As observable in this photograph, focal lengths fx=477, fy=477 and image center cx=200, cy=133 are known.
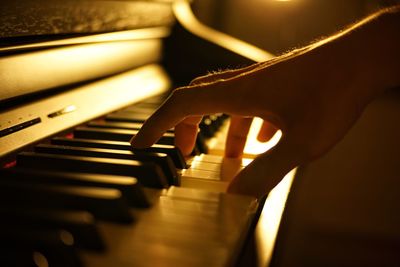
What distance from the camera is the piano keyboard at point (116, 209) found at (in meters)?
0.48

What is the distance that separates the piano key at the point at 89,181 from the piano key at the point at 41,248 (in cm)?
15

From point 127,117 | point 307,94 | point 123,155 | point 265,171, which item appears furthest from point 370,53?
point 127,117

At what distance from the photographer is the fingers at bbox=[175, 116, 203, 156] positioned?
2.93 feet

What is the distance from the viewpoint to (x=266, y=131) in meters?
1.04

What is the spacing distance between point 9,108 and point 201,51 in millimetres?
949

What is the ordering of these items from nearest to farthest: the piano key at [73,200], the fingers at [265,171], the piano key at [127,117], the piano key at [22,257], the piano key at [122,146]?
1. the piano key at [22,257]
2. the piano key at [73,200]
3. the fingers at [265,171]
4. the piano key at [122,146]
5. the piano key at [127,117]

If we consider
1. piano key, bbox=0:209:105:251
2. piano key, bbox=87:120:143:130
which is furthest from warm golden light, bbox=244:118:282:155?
piano key, bbox=0:209:105:251

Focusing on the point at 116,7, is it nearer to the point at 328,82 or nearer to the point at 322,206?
the point at 328,82

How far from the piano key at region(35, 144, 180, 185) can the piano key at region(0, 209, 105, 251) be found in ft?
0.83

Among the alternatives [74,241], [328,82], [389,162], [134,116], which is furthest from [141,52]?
[389,162]

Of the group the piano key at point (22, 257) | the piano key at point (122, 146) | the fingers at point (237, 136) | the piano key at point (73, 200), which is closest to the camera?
the piano key at point (22, 257)

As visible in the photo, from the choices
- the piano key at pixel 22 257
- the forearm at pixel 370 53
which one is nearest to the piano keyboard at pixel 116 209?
the piano key at pixel 22 257

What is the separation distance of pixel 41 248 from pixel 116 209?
0.12 m

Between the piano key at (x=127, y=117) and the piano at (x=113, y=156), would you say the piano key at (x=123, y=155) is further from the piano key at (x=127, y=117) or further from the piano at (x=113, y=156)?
the piano key at (x=127, y=117)
